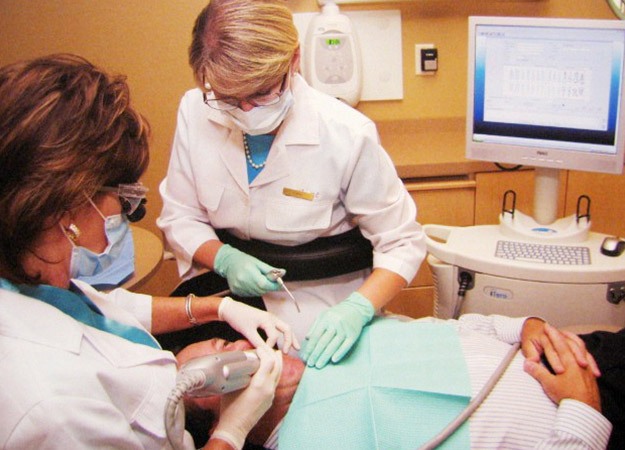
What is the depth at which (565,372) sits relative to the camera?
1144 millimetres

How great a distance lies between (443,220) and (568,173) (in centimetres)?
54

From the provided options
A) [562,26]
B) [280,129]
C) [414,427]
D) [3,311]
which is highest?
[562,26]

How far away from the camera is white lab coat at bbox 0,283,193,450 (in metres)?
0.76

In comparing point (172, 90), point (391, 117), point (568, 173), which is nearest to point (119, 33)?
point (172, 90)

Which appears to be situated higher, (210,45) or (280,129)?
(210,45)

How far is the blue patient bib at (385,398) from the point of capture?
43.4 inches

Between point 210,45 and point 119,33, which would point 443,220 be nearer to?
point 210,45

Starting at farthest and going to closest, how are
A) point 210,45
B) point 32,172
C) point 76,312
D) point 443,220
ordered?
point 443,220 → point 210,45 → point 76,312 → point 32,172

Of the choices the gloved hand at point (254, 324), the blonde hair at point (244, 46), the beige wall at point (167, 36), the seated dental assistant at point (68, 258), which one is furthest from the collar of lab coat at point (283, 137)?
the beige wall at point (167, 36)

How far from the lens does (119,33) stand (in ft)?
7.30

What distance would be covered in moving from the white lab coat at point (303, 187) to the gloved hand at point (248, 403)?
1.18 feet

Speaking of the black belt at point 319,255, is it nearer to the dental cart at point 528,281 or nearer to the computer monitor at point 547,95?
the dental cart at point 528,281

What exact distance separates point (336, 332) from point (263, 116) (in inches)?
20.9

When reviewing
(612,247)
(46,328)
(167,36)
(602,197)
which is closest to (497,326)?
(612,247)
